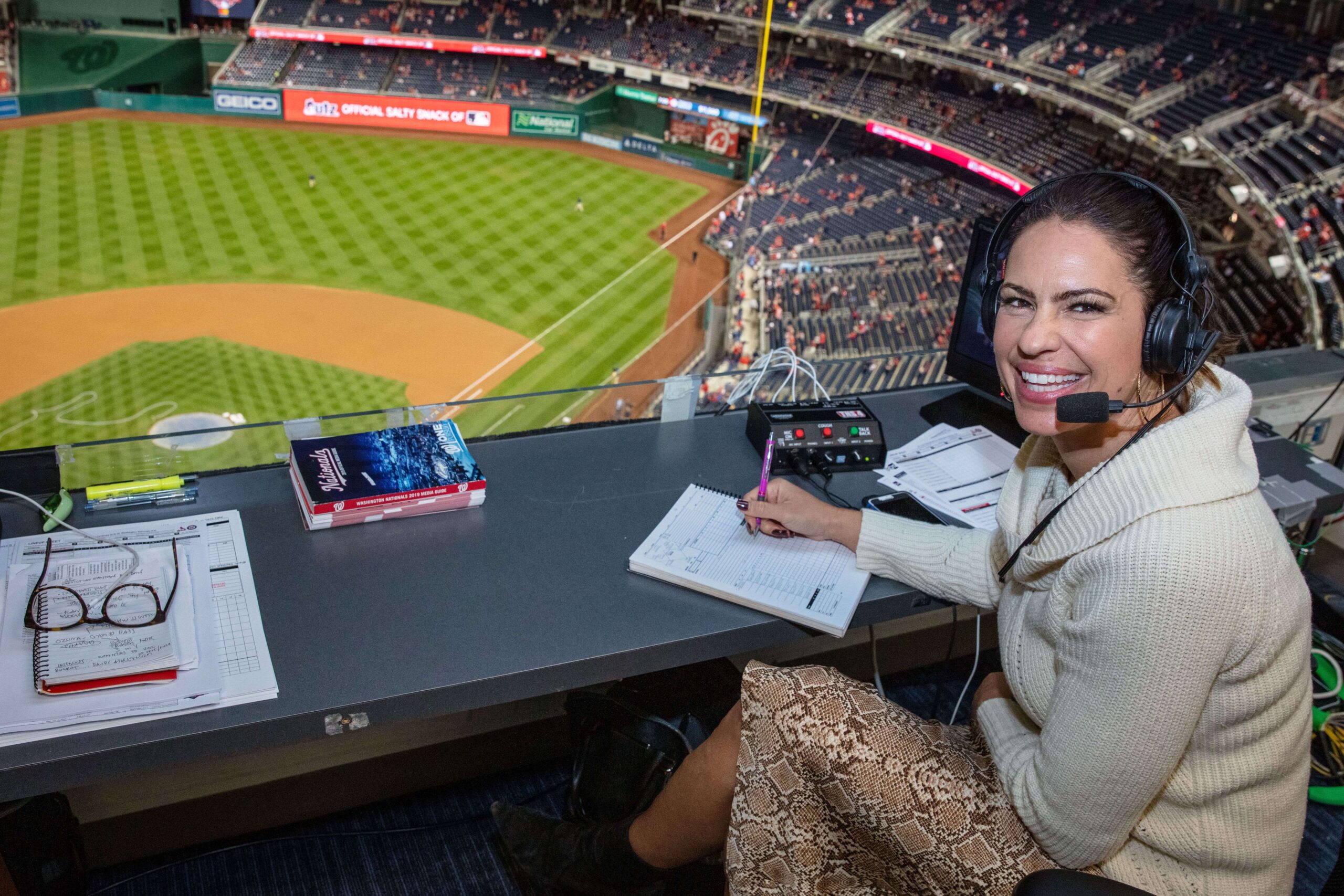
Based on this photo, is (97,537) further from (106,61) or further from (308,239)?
(106,61)

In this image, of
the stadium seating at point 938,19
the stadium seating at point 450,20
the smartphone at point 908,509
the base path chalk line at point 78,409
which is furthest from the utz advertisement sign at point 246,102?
the smartphone at point 908,509

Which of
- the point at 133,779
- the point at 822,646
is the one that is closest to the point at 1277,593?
the point at 822,646

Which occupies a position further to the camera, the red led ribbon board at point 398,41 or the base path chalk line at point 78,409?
the red led ribbon board at point 398,41

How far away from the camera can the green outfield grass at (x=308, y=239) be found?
9680 mm

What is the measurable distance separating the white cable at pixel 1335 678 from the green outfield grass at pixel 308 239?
8.42m

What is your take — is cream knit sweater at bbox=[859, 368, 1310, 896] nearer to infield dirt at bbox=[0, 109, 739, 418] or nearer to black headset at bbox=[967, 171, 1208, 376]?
black headset at bbox=[967, 171, 1208, 376]

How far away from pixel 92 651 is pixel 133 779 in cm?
64

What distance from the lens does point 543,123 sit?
16.7 meters

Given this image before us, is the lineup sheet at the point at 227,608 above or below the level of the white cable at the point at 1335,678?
above

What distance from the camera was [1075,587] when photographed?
1.18 meters

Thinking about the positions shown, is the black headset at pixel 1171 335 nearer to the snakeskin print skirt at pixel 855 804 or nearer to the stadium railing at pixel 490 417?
the snakeskin print skirt at pixel 855 804

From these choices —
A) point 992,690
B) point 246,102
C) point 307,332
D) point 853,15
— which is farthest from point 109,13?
point 992,690

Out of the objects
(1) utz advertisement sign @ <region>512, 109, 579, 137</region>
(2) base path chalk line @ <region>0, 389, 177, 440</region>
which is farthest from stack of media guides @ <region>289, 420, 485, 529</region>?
(1) utz advertisement sign @ <region>512, 109, 579, 137</region>

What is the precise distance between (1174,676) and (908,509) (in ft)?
2.87
